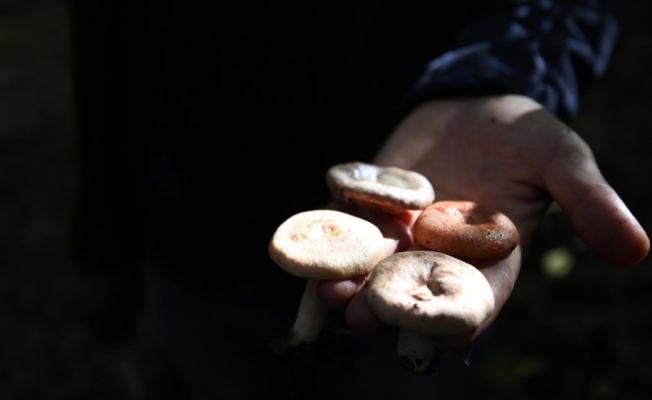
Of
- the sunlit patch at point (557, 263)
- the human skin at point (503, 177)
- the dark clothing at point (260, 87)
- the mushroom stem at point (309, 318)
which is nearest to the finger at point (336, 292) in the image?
the human skin at point (503, 177)

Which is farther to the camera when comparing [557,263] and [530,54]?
[557,263]

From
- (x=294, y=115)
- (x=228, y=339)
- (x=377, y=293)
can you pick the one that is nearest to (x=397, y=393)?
(x=228, y=339)

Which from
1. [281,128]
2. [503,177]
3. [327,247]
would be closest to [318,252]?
[327,247]

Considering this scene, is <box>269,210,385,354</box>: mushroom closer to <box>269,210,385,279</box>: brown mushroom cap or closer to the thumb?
<box>269,210,385,279</box>: brown mushroom cap

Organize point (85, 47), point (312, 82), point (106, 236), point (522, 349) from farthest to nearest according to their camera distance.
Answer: point (522, 349), point (106, 236), point (85, 47), point (312, 82)

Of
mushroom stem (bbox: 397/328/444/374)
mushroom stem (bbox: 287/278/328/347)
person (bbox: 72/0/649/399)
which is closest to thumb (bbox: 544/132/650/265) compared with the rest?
person (bbox: 72/0/649/399)

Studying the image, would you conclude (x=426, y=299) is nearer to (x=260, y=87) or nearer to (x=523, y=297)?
(x=260, y=87)

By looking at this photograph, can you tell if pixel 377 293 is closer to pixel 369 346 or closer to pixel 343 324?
pixel 343 324
